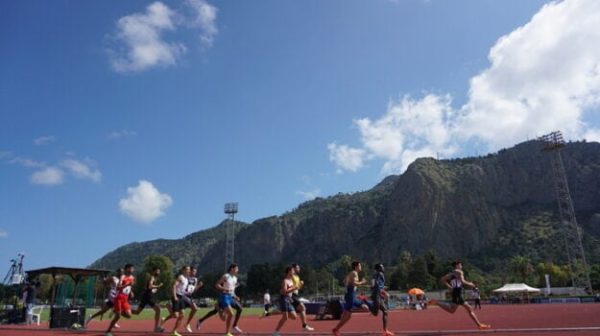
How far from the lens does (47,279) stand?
363ft

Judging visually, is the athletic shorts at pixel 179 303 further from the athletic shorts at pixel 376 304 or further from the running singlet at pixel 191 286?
the athletic shorts at pixel 376 304

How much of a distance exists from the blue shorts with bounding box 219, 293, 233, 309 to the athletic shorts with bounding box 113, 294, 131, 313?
2.79 metres

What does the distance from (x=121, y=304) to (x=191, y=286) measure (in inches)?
78.8

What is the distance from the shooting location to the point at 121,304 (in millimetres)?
12930

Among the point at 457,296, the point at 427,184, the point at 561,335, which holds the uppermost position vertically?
the point at 427,184

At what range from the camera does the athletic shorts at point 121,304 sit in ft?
41.9

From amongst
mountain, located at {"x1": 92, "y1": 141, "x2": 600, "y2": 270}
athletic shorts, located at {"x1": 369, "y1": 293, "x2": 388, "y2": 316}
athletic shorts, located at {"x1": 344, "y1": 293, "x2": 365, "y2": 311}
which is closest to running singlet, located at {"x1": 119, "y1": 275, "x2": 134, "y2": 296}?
athletic shorts, located at {"x1": 344, "y1": 293, "x2": 365, "y2": 311}

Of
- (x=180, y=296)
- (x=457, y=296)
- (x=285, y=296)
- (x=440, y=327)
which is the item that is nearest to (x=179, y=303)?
(x=180, y=296)

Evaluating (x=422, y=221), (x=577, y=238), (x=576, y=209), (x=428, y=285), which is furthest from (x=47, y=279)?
(x=576, y=209)

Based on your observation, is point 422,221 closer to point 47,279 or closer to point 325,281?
point 325,281

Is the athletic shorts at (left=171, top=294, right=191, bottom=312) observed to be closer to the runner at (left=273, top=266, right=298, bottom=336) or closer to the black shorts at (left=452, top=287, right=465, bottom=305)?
the runner at (left=273, top=266, right=298, bottom=336)

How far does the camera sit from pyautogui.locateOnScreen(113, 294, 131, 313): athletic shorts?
12.8m

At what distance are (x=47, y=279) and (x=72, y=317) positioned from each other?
106m

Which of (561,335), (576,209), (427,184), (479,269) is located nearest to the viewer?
(561,335)
